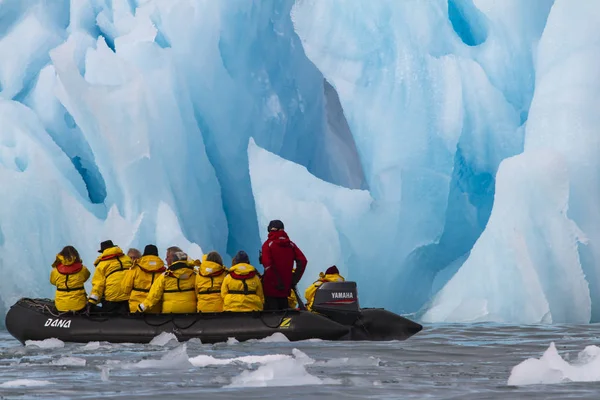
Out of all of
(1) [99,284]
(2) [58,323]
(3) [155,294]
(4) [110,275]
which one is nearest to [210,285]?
(3) [155,294]

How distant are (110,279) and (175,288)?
0.88 m

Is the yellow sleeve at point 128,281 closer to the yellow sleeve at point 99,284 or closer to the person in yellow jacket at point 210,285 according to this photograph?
the yellow sleeve at point 99,284

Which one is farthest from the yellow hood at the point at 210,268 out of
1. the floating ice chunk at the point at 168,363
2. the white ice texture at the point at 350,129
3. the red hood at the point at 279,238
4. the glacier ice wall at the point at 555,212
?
the glacier ice wall at the point at 555,212

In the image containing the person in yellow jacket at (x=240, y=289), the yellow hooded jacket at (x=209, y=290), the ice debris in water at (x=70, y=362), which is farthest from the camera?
the yellow hooded jacket at (x=209, y=290)

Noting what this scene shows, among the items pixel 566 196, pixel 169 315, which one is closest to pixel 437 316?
pixel 566 196

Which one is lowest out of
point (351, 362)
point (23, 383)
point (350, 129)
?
point (23, 383)

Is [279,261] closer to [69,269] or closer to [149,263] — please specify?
[149,263]

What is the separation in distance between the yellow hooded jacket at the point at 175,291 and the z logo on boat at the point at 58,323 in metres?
0.94

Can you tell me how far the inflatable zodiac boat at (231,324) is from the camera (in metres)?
12.8

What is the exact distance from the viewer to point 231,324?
501 inches

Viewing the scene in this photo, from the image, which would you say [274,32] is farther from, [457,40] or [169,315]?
[169,315]

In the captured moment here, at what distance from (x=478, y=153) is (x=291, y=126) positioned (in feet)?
12.9

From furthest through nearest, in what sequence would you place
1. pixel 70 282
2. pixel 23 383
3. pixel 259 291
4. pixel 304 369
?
pixel 70 282 → pixel 259 291 → pixel 304 369 → pixel 23 383

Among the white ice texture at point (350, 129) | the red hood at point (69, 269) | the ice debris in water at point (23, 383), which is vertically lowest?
the ice debris in water at point (23, 383)
